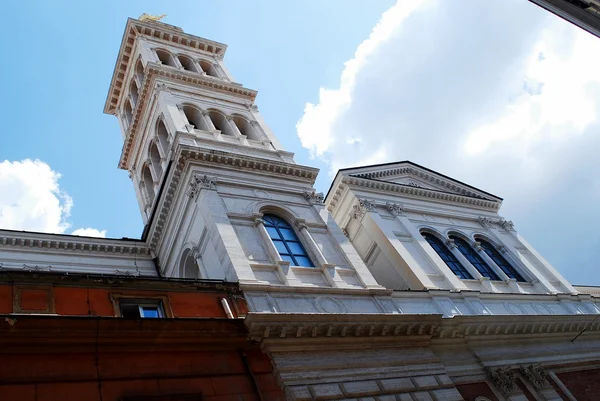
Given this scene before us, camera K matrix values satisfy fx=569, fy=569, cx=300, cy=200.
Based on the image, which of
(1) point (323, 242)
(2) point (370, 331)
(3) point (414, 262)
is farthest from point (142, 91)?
(2) point (370, 331)

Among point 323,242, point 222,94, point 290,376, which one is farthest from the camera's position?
point 222,94

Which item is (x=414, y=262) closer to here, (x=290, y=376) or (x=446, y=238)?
(x=446, y=238)

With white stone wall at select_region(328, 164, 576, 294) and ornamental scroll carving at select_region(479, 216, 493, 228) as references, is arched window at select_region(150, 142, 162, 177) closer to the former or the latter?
white stone wall at select_region(328, 164, 576, 294)

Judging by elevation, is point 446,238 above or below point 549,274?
above

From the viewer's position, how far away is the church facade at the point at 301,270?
13758 mm

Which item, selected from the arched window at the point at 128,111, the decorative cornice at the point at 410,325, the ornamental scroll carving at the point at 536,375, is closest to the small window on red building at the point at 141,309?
the decorative cornice at the point at 410,325

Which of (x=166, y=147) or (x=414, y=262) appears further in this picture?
(x=166, y=147)

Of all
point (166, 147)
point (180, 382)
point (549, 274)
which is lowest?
point (180, 382)

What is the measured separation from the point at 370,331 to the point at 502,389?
5.04 meters

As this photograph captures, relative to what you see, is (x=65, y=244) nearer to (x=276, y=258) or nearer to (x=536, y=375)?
(x=276, y=258)

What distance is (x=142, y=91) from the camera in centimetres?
2662

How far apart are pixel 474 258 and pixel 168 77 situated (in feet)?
52.7

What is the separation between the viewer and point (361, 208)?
952 inches

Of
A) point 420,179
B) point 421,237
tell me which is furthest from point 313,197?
point 420,179
